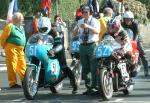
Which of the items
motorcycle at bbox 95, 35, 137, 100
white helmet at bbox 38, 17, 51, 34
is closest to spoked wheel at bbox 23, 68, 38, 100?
white helmet at bbox 38, 17, 51, 34

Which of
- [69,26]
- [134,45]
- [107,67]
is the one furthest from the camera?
[69,26]

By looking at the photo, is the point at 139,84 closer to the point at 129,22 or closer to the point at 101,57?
the point at 129,22

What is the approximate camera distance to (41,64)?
513 inches

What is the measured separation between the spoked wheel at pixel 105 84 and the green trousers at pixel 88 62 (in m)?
0.63

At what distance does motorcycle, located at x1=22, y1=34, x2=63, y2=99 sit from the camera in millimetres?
12664

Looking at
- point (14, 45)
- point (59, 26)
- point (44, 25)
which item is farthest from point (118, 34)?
point (59, 26)

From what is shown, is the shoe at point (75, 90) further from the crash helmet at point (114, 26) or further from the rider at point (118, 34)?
the crash helmet at point (114, 26)

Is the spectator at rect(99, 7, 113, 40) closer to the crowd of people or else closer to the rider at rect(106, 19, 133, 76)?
the crowd of people

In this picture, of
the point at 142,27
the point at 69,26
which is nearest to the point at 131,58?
the point at 69,26

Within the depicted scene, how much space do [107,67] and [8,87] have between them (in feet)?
12.3

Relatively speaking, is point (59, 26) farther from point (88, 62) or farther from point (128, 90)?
point (128, 90)

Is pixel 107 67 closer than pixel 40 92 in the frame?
Yes

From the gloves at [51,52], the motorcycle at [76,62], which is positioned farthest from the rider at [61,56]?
the motorcycle at [76,62]

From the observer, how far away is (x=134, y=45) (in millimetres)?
14445
